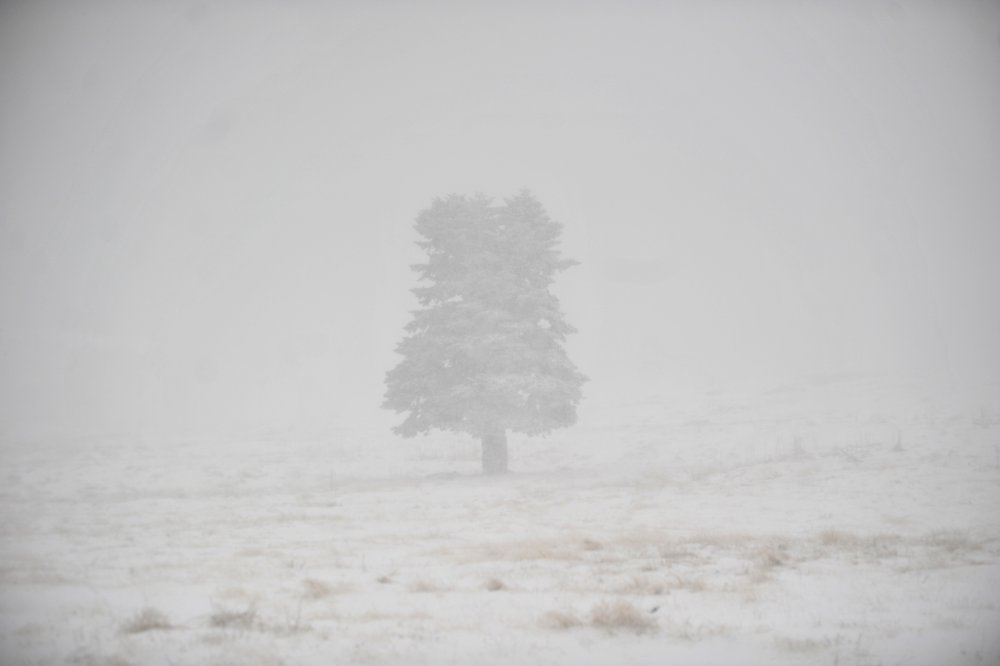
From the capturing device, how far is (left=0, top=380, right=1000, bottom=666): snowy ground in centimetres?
573

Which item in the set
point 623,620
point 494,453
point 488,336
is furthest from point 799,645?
point 494,453

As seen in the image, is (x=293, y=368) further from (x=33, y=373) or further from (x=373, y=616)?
(x=373, y=616)

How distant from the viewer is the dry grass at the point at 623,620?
239 inches

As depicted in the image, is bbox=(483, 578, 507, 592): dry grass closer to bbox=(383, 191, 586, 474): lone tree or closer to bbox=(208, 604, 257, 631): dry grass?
bbox=(208, 604, 257, 631): dry grass

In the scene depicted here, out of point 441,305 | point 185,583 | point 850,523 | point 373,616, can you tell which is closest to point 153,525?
point 185,583

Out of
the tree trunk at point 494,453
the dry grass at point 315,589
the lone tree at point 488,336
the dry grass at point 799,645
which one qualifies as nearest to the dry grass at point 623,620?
the dry grass at point 799,645

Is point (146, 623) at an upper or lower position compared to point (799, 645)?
upper

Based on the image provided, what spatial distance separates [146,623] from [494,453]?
18.4 m

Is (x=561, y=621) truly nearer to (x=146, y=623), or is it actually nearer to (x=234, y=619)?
(x=234, y=619)

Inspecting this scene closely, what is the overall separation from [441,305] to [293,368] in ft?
266

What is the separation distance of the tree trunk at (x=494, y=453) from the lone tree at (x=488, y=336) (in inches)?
1.5

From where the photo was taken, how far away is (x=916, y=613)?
6.55 metres

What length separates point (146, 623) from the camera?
6.15 metres

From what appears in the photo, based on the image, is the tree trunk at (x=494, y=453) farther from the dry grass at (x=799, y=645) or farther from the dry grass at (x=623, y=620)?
the dry grass at (x=799, y=645)
